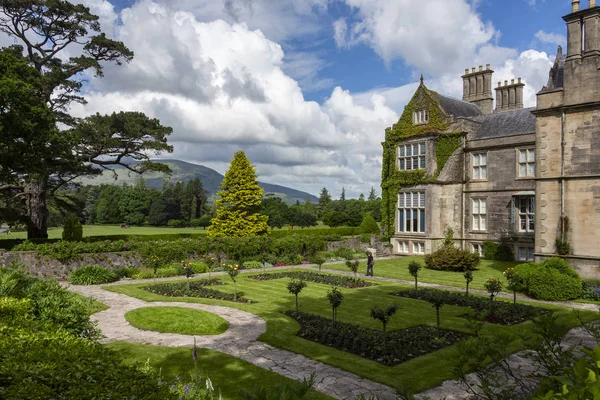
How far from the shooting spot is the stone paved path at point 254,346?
8.30m

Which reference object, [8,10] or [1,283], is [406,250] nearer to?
[1,283]

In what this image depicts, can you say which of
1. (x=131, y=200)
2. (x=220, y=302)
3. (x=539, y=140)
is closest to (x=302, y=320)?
(x=220, y=302)

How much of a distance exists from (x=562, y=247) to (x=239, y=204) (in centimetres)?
2589

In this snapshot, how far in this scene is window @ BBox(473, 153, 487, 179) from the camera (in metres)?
30.5

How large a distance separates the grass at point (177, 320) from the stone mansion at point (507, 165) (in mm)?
15927

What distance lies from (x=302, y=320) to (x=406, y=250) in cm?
2192

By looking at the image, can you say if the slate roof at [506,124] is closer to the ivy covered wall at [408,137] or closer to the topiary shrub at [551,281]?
the ivy covered wall at [408,137]

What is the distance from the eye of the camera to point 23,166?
78.5 feet

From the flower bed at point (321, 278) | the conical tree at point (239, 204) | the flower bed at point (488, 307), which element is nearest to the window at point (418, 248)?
the flower bed at point (321, 278)

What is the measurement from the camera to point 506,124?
30297mm

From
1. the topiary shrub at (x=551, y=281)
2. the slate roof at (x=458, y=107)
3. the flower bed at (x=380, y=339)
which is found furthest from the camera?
the slate roof at (x=458, y=107)

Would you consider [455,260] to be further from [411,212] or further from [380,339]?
[380,339]

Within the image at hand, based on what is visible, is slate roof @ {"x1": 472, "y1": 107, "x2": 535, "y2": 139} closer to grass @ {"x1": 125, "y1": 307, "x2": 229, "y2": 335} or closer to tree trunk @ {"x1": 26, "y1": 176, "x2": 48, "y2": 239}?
grass @ {"x1": 125, "y1": 307, "x2": 229, "y2": 335}

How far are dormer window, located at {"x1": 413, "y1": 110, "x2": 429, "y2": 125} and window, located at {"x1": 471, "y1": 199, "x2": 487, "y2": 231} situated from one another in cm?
743
